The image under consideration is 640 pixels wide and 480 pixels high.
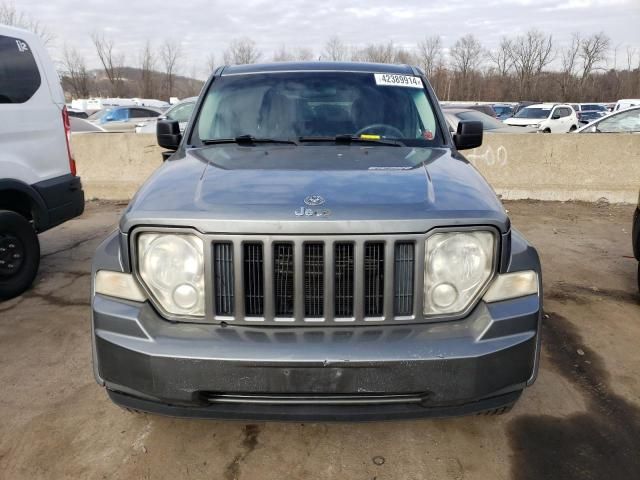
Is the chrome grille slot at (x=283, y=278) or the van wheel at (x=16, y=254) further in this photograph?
the van wheel at (x=16, y=254)

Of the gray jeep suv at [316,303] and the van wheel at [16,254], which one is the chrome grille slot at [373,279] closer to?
the gray jeep suv at [316,303]

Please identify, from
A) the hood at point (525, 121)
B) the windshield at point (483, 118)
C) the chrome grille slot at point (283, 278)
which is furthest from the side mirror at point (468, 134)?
the hood at point (525, 121)

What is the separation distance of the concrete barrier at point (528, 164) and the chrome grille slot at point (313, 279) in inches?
288

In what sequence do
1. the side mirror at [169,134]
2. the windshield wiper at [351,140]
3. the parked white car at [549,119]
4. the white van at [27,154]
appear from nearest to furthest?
the windshield wiper at [351,140], the side mirror at [169,134], the white van at [27,154], the parked white car at [549,119]

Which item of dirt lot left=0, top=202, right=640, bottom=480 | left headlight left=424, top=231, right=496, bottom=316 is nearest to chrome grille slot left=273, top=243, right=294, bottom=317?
left headlight left=424, top=231, right=496, bottom=316

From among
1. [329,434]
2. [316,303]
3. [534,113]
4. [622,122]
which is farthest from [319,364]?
[534,113]

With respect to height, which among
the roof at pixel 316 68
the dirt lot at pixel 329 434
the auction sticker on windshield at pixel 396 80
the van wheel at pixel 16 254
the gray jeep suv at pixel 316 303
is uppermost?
the roof at pixel 316 68

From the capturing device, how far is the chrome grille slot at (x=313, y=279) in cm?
212

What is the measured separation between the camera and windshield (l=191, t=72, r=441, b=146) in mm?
3373

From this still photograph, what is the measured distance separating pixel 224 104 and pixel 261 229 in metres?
1.79

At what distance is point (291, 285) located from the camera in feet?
7.04

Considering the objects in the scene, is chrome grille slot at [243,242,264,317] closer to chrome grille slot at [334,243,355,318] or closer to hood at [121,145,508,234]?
hood at [121,145,508,234]

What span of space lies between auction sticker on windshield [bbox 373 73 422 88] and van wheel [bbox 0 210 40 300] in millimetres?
3385

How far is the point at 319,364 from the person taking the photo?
1.99m
